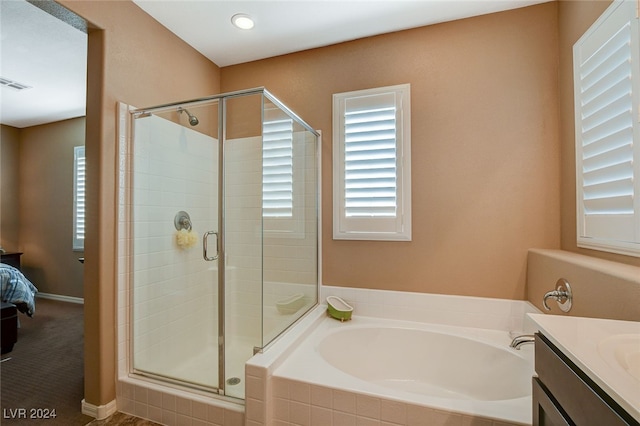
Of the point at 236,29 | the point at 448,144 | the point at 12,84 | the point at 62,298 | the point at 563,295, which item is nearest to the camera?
the point at 563,295

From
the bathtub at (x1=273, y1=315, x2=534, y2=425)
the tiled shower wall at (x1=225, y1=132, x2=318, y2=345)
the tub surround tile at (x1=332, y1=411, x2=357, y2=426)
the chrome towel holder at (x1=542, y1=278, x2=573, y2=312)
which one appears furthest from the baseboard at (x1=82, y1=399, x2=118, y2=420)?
the chrome towel holder at (x1=542, y1=278, x2=573, y2=312)

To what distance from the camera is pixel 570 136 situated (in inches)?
71.5

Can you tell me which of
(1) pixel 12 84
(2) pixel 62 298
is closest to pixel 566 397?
(1) pixel 12 84

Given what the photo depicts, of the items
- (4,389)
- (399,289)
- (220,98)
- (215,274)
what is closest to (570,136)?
(399,289)

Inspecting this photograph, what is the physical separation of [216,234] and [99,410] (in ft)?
4.05

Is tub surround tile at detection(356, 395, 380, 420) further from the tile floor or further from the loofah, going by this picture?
the loofah

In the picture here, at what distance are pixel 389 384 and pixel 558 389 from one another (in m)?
1.33

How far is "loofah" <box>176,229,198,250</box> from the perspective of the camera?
7.30 feet

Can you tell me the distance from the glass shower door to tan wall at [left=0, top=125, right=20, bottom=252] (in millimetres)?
4440

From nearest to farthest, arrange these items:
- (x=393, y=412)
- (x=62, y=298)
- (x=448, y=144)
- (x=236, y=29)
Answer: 1. (x=393, y=412)
2. (x=448, y=144)
3. (x=236, y=29)
4. (x=62, y=298)

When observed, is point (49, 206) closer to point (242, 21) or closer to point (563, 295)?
point (242, 21)

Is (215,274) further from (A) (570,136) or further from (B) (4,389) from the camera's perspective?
(A) (570,136)

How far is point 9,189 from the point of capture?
4.62m

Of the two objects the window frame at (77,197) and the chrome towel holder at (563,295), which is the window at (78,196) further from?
the chrome towel holder at (563,295)
